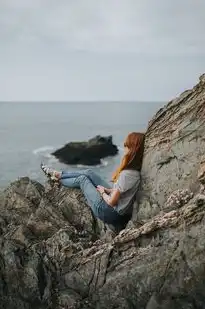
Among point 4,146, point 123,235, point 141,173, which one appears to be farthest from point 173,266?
point 4,146

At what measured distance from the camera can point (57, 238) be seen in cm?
1368

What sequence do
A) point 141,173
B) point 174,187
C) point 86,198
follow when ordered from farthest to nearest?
point 86,198
point 141,173
point 174,187

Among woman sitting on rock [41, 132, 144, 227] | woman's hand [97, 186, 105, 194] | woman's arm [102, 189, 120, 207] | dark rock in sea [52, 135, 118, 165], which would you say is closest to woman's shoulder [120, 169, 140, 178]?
woman sitting on rock [41, 132, 144, 227]

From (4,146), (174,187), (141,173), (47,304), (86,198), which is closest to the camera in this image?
(47,304)

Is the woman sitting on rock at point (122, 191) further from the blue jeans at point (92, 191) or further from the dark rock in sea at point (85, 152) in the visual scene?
the dark rock in sea at point (85, 152)

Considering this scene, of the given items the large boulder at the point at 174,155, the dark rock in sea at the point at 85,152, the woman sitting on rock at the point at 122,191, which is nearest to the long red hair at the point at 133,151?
the woman sitting on rock at the point at 122,191

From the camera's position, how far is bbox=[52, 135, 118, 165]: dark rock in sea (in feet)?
235

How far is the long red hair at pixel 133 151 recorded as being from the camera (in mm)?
13094

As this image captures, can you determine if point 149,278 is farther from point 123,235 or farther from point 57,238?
point 57,238

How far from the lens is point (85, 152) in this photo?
2854 inches

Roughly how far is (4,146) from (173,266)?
297ft

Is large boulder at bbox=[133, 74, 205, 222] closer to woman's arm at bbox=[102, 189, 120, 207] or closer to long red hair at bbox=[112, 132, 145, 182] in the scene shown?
long red hair at bbox=[112, 132, 145, 182]

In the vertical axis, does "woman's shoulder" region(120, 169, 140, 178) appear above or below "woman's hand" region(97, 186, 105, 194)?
above

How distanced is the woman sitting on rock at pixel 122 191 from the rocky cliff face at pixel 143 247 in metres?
0.45
